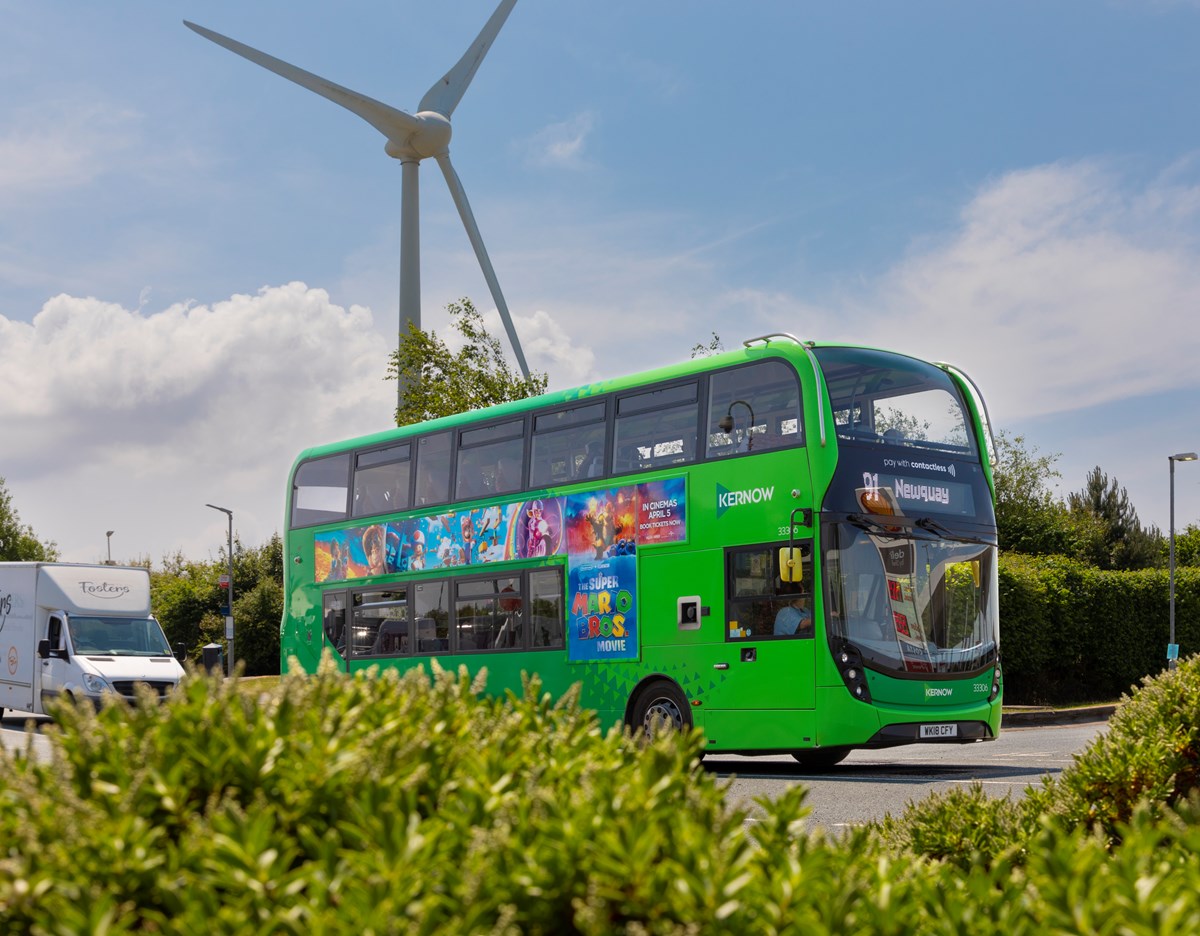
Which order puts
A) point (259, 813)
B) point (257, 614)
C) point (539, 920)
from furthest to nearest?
point (257, 614) → point (259, 813) → point (539, 920)

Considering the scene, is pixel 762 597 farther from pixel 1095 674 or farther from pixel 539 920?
pixel 1095 674

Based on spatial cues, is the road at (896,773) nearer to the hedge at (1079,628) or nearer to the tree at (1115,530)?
the hedge at (1079,628)

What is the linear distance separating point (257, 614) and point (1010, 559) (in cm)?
3503

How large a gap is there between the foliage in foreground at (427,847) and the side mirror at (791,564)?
963cm

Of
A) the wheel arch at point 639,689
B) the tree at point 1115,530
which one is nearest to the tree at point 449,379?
the wheel arch at point 639,689

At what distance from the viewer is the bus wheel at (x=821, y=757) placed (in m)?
14.8

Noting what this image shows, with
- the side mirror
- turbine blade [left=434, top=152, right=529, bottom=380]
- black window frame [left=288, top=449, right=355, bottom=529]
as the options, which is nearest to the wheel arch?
the side mirror

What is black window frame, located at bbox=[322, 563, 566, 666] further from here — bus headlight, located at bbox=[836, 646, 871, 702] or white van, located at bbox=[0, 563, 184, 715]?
white van, located at bbox=[0, 563, 184, 715]

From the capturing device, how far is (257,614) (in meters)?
56.2

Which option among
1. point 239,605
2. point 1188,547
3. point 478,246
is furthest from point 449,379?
point 1188,547

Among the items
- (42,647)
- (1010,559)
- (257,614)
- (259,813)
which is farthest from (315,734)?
(257,614)

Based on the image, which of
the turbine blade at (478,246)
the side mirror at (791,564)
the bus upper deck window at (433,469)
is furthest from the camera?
the turbine blade at (478,246)

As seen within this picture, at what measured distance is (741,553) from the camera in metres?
13.3

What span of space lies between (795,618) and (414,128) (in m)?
32.1
